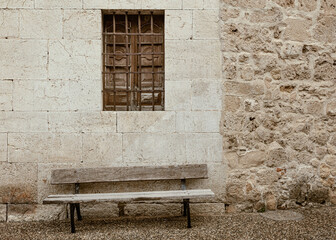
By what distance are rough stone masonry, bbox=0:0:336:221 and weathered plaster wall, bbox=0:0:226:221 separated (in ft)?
0.04

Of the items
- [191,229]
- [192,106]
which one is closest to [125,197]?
[191,229]

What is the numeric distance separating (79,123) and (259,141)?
211 cm

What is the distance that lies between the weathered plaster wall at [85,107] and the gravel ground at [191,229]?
0.19m

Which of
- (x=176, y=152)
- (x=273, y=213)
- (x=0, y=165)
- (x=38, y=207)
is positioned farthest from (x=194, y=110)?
(x=0, y=165)

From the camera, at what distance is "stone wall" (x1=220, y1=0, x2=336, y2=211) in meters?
3.31

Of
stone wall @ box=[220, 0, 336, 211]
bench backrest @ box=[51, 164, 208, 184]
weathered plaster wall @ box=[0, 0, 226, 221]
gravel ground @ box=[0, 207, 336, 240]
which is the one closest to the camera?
gravel ground @ box=[0, 207, 336, 240]

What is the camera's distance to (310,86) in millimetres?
3389

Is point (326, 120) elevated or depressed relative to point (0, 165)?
elevated

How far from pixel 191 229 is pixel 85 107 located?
1.77 m

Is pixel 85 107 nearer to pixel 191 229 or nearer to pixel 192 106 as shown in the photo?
pixel 192 106

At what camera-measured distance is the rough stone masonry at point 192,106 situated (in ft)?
10.5

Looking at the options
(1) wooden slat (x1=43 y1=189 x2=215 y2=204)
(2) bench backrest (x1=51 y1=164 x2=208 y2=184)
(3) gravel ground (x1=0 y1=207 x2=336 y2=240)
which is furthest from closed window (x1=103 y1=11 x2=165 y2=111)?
(3) gravel ground (x1=0 y1=207 x2=336 y2=240)

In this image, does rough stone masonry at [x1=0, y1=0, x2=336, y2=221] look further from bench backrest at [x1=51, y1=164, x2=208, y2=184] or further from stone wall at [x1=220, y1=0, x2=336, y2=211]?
bench backrest at [x1=51, y1=164, x2=208, y2=184]

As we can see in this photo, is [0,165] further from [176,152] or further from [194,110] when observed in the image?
[194,110]
